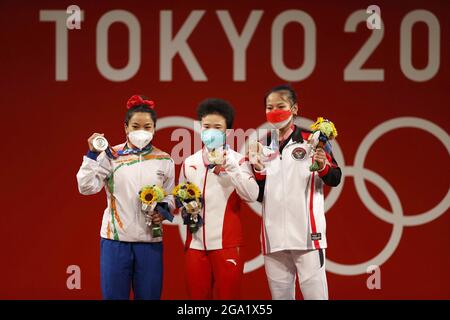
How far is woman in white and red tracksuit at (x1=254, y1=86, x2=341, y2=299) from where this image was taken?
356cm

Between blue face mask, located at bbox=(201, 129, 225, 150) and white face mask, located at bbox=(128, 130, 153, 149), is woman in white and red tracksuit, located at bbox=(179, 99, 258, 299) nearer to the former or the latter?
blue face mask, located at bbox=(201, 129, 225, 150)

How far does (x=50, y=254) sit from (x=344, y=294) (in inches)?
95.0

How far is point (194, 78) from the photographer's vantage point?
509cm

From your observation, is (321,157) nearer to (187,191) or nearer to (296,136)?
(296,136)

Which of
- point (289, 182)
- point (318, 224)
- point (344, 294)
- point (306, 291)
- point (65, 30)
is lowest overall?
point (344, 294)

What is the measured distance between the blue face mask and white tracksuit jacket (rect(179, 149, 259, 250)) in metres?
0.09

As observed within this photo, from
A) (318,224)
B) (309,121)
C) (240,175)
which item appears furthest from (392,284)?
(240,175)

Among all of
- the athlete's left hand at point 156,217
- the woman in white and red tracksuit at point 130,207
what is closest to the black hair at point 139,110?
the woman in white and red tracksuit at point 130,207

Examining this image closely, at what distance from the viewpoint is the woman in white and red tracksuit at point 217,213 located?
11.7 feet

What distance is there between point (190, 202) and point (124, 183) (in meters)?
0.43

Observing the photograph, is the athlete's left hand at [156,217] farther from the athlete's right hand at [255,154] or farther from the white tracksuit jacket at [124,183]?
the athlete's right hand at [255,154]

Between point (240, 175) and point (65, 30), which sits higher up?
point (65, 30)

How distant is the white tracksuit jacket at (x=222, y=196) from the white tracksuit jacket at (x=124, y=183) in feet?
0.69

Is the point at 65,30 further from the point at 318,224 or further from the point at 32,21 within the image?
the point at 318,224
